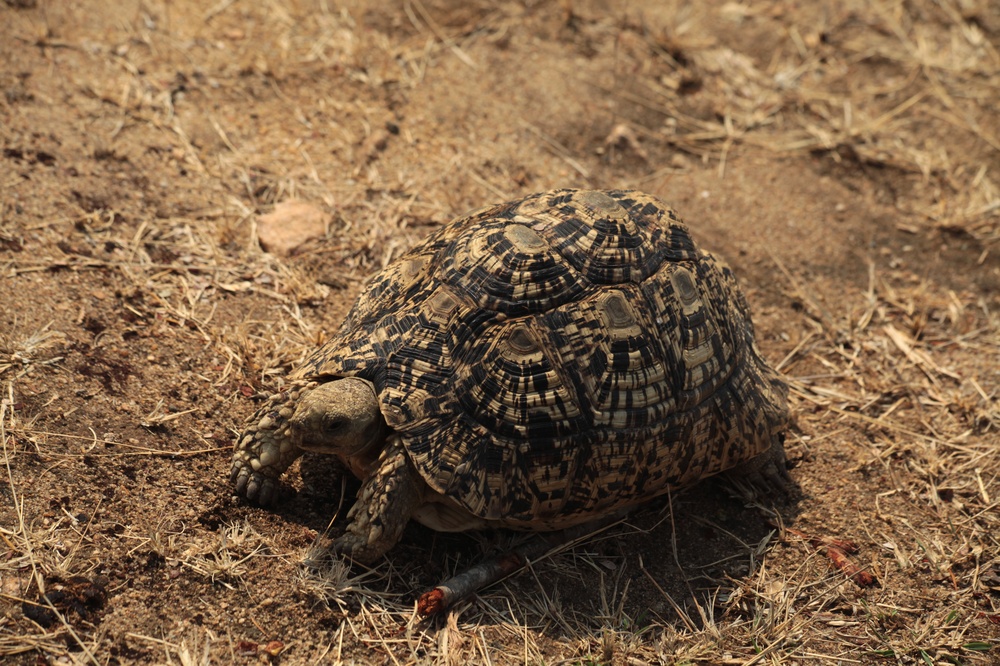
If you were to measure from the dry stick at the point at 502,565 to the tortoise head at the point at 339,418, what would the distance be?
0.60m

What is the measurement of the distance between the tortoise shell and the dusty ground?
16.9 inches

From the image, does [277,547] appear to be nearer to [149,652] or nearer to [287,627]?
[287,627]

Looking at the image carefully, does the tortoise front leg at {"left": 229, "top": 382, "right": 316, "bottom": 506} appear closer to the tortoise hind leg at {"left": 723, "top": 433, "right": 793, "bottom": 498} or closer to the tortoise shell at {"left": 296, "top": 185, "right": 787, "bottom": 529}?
the tortoise shell at {"left": 296, "top": 185, "right": 787, "bottom": 529}

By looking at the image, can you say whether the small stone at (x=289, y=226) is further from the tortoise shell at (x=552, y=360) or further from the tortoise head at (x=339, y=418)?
the tortoise head at (x=339, y=418)

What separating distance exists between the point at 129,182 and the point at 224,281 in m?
0.86

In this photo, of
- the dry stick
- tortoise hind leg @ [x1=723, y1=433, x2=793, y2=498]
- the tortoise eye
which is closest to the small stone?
the tortoise eye

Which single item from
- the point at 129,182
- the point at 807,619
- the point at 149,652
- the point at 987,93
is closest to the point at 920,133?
the point at 987,93

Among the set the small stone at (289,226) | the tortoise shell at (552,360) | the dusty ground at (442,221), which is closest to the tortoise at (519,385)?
the tortoise shell at (552,360)

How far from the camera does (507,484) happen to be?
3.16 metres

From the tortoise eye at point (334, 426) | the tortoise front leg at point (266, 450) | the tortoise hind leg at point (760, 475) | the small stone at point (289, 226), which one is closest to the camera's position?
the tortoise eye at point (334, 426)

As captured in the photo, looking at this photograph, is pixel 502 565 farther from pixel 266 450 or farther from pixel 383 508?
pixel 266 450

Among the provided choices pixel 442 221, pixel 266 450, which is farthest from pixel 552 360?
pixel 442 221

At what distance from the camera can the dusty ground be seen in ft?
10.2

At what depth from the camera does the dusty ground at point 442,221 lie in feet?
10.2
